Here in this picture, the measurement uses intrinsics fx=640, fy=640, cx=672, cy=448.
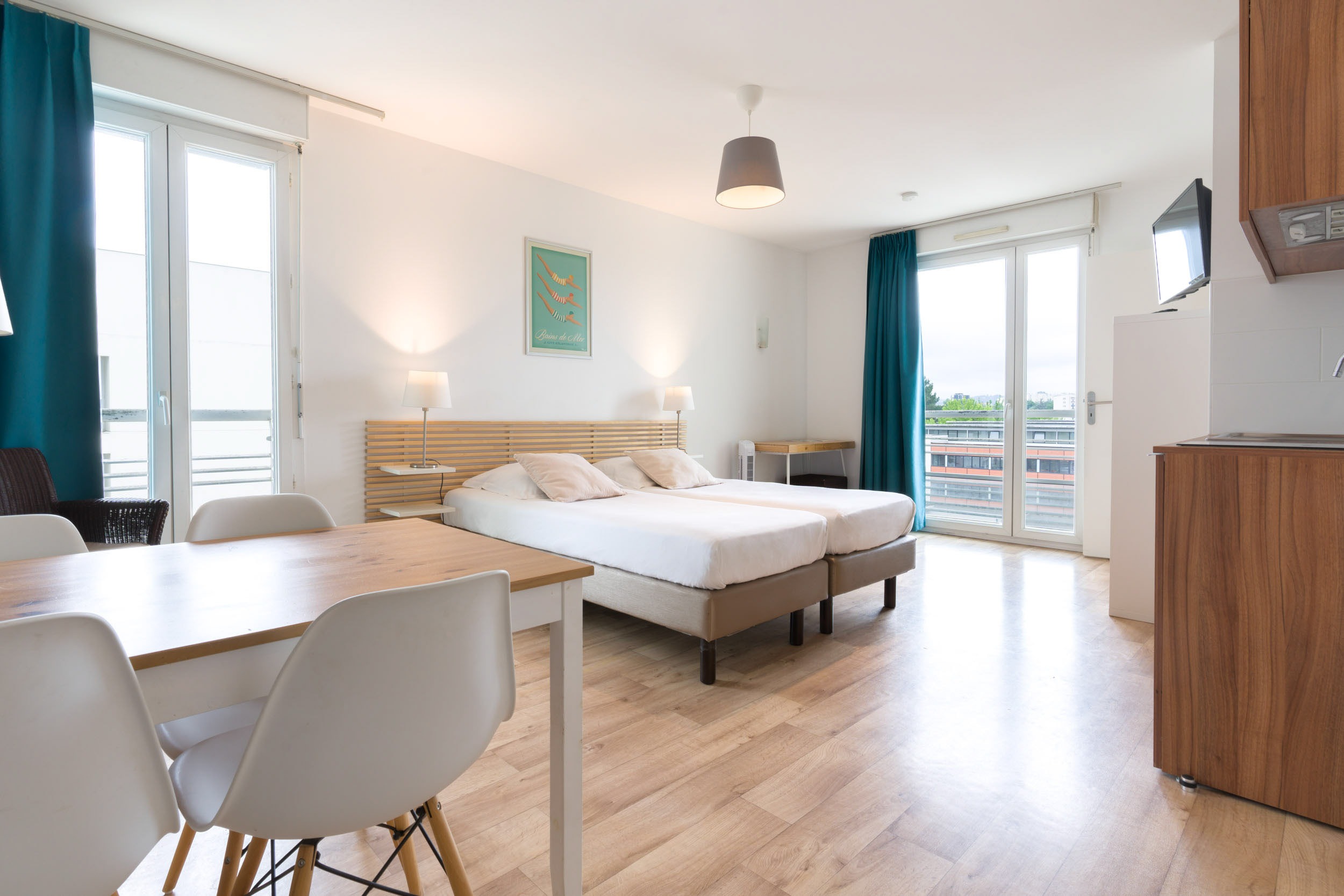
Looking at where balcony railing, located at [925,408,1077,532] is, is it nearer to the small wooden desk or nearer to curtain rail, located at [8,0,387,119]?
the small wooden desk

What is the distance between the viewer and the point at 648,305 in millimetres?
5258

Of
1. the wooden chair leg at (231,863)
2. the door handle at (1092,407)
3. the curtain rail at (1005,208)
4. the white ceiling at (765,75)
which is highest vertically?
the curtain rail at (1005,208)

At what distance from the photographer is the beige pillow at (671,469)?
171 inches

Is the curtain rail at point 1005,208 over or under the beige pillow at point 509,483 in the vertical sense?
over

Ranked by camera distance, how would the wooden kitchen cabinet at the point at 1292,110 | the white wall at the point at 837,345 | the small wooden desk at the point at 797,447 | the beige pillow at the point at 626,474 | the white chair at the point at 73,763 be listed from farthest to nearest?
the white wall at the point at 837,345
the small wooden desk at the point at 797,447
the beige pillow at the point at 626,474
the wooden kitchen cabinet at the point at 1292,110
the white chair at the point at 73,763

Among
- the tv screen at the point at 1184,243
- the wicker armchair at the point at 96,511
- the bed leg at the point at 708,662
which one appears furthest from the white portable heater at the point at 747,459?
the wicker armchair at the point at 96,511

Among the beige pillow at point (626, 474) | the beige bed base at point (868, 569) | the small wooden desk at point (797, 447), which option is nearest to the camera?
the beige bed base at point (868, 569)

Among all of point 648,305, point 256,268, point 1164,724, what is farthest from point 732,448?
point 1164,724

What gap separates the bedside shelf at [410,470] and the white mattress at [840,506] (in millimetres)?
1233

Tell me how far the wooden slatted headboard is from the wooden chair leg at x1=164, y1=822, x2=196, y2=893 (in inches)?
97.5

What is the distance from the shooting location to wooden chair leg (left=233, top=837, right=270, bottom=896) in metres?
1.09

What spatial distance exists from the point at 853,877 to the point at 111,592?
64.0 inches

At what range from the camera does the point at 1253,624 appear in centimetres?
169

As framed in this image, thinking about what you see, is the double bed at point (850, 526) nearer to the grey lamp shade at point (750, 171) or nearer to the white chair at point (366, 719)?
the grey lamp shade at point (750, 171)
